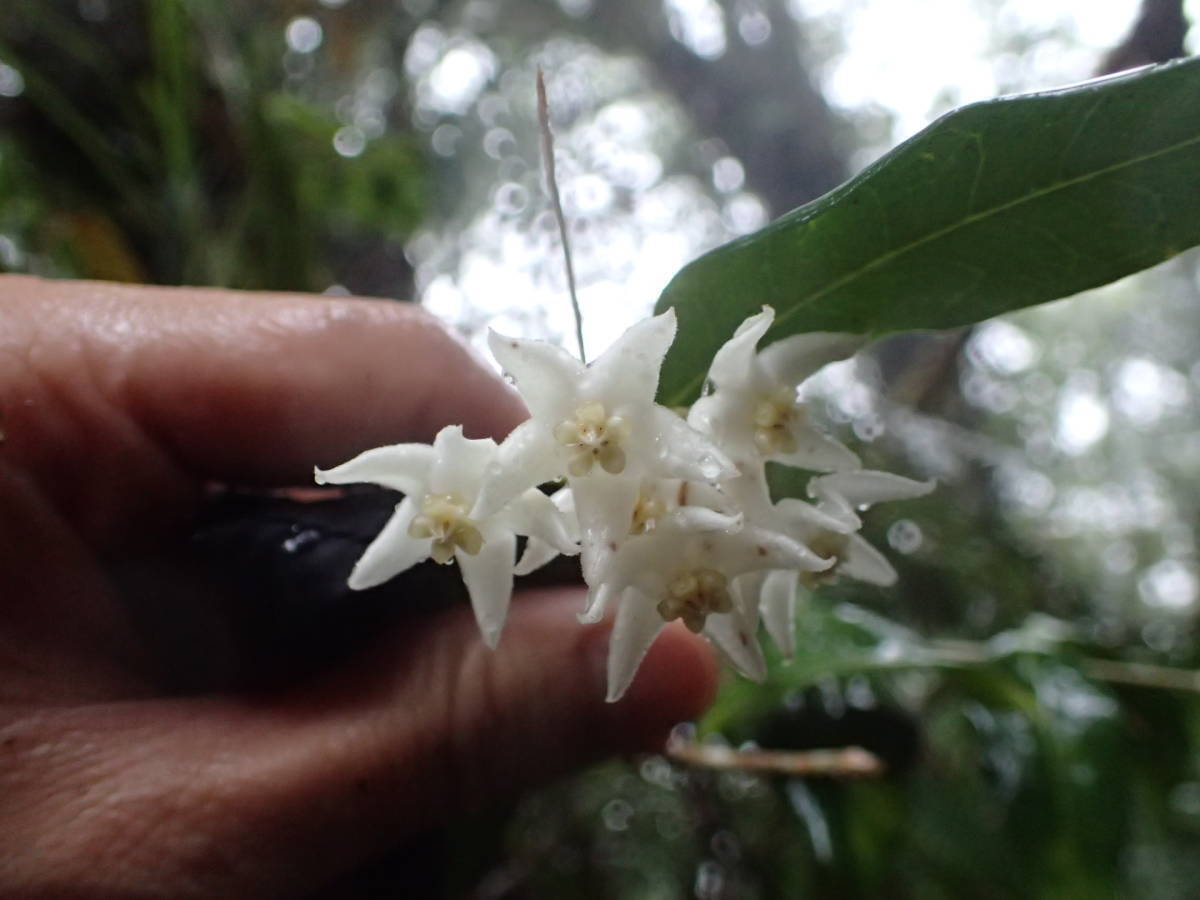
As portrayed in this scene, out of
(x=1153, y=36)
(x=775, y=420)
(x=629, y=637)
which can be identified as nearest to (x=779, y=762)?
(x=629, y=637)

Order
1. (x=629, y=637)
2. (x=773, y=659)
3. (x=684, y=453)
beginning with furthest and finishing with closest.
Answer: (x=773, y=659) → (x=629, y=637) → (x=684, y=453)

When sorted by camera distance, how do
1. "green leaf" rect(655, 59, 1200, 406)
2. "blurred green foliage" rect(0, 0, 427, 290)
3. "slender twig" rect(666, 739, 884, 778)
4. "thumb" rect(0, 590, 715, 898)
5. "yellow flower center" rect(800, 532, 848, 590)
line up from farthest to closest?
1. "blurred green foliage" rect(0, 0, 427, 290)
2. "slender twig" rect(666, 739, 884, 778)
3. "yellow flower center" rect(800, 532, 848, 590)
4. "thumb" rect(0, 590, 715, 898)
5. "green leaf" rect(655, 59, 1200, 406)

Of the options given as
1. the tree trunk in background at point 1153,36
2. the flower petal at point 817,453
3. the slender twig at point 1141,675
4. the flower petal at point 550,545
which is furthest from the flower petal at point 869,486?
the tree trunk in background at point 1153,36

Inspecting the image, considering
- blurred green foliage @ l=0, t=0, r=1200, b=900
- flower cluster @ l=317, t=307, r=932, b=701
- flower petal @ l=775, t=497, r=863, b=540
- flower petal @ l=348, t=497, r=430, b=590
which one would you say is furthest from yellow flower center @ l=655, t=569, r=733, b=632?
blurred green foliage @ l=0, t=0, r=1200, b=900

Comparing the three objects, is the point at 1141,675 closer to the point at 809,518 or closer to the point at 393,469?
the point at 809,518

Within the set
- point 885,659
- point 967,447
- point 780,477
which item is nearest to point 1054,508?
point 967,447

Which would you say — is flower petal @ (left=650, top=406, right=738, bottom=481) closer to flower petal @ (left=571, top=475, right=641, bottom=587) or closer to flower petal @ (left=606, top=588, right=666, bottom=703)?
flower petal @ (left=571, top=475, right=641, bottom=587)

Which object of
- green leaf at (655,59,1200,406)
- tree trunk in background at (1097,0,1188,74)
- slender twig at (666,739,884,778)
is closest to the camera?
green leaf at (655,59,1200,406)
